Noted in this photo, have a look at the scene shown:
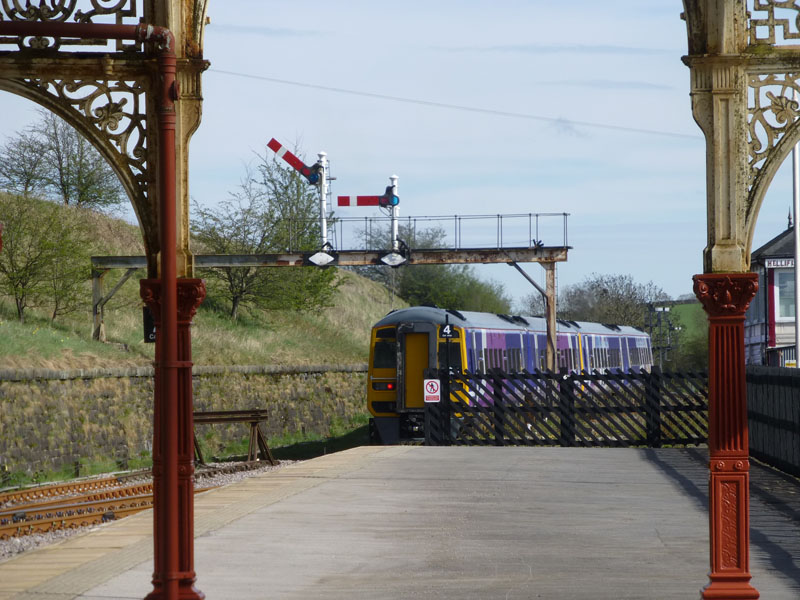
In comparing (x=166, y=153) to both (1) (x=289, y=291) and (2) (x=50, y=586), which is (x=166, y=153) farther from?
(1) (x=289, y=291)

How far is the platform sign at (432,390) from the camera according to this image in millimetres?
20344

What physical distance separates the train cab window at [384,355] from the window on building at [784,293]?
1964 cm

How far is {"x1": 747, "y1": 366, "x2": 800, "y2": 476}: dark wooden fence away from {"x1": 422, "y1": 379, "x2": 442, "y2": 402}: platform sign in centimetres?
571

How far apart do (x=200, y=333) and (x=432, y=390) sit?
16854mm

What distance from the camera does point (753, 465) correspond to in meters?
15.9

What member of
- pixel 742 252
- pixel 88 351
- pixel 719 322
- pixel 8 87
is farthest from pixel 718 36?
pixel 88 351

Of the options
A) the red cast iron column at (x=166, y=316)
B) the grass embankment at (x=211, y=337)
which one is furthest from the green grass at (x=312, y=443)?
the red cast iron column at (x=166, y=316)

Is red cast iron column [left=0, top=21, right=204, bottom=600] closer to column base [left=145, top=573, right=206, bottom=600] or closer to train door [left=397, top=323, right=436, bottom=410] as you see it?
column base [left=145, top=573, right=206, bottom=600]

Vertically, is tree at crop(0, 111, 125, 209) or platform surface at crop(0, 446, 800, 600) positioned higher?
tree at crop(0, 111, 125, 209)

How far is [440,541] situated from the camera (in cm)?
941

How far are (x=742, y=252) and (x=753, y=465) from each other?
32.9ft

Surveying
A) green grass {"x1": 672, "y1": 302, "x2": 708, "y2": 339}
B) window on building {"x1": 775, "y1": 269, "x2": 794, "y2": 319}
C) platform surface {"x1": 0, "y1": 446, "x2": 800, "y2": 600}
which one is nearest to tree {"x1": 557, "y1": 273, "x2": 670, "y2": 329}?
green grass {"x1": 672, "y1": 302, "x2": 708, "y2": 339}

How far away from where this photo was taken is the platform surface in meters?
7.55

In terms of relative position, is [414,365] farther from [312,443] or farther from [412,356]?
[312,443]
